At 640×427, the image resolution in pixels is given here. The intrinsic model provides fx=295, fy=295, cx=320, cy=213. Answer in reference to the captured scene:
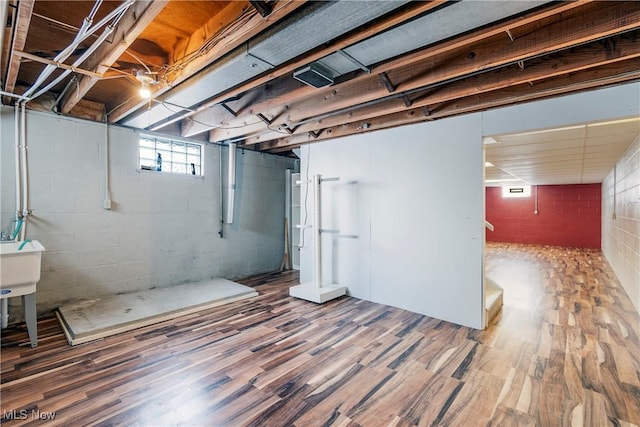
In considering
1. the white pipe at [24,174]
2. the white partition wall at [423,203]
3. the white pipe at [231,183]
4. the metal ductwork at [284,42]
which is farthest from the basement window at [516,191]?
the white pipe at [24,174]

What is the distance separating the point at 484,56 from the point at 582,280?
4983mm

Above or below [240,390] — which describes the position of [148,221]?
above

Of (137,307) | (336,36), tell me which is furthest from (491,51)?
(137,307)

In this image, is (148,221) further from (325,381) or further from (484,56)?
(484,56)

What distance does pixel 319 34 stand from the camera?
1656 mm

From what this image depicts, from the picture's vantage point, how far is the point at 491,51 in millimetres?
1932

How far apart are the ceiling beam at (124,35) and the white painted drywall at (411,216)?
2.75 m

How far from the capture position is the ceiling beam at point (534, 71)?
183 cm

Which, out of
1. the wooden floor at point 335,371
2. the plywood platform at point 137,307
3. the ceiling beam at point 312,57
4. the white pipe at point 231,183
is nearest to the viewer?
the ceiling beam at point 312,57

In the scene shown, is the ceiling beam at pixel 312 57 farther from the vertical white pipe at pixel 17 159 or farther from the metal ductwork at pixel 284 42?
the vertical white pipe at pixel 17 159

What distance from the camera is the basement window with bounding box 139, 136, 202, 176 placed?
13.5ft

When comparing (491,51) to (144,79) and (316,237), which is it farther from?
(316,237)

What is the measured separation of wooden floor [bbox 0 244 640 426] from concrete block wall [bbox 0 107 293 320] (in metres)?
0.79

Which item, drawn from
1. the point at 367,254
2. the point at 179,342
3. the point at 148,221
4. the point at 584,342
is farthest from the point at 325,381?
the point at 148,221
